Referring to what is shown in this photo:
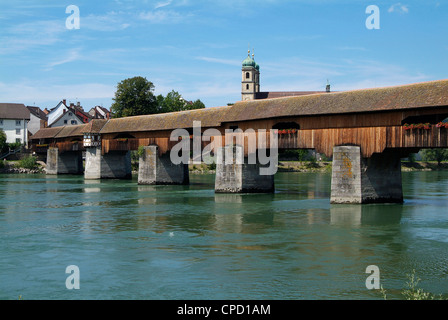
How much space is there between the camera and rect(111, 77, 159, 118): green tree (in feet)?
245

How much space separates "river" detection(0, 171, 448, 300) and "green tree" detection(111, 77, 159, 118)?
4419cm

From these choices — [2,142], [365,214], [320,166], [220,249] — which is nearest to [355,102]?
[365,214]

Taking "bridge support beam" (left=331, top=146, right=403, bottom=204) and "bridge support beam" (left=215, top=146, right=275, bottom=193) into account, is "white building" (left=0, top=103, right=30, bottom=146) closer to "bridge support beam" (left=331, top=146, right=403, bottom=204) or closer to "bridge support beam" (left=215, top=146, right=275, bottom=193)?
"bridge support beam" (left=215, top=146, right=275, bottom=193)

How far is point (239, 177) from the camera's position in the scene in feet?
119

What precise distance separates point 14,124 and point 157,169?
152ft

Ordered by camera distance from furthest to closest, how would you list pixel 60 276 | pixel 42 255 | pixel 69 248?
1. pixel 69 248
2. pixel 42 255
3. pixel 60 276

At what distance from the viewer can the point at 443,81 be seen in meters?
26.4

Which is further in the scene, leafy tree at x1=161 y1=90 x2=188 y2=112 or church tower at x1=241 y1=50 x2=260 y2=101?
church tower at x1=241 y1=50 x2=260 y2=101

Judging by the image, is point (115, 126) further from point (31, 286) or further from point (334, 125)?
point (31, 286)

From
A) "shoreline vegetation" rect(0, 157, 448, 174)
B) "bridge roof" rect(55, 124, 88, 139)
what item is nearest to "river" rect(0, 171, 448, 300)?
"bridge roof" rect(55, 124, 88, 139)

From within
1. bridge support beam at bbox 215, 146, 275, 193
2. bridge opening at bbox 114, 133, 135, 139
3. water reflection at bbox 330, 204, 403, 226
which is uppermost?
bridge opening at bbox 114, 133, 135, 139

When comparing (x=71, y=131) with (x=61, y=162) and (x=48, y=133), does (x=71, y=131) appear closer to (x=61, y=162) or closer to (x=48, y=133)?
(x=61, y=162)

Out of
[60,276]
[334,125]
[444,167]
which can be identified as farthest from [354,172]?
[444,167]
